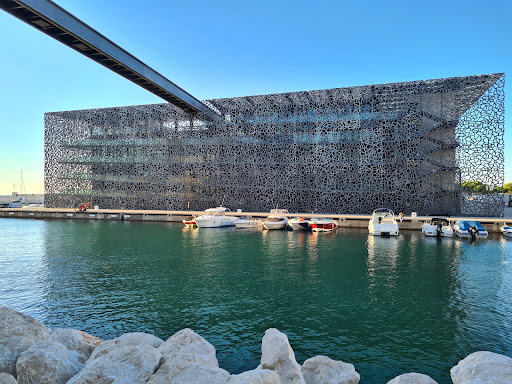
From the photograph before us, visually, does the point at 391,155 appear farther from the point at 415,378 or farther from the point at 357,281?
the point at 415,378

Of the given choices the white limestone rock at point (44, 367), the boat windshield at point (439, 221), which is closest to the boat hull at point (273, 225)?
the boat windshield at point (439, 221)

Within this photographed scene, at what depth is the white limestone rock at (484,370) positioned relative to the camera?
476 centimetres

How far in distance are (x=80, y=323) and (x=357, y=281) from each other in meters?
10.5

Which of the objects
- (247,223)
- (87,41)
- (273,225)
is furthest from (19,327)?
(247,223)

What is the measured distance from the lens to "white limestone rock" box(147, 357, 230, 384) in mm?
4992

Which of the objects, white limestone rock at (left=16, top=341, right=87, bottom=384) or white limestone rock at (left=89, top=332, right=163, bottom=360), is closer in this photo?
white limestone rock at (left=16, top=341, right=87, bottom=384)

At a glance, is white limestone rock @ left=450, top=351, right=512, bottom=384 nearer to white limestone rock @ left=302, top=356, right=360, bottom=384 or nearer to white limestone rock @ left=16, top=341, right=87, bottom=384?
white limestone rock @ left=302, top=356, right=360, bottom=384

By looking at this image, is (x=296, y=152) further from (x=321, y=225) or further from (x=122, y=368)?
(x=122, y=368)

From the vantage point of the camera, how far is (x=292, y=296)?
505 inches

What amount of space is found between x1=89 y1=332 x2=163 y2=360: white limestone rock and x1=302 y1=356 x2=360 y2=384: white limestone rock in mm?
2808

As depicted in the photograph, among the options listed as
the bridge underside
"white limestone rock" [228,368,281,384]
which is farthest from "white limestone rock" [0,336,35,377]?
the bridge underside

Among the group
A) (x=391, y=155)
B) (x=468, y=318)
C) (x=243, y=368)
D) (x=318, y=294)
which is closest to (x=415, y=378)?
(x=243, y=368)

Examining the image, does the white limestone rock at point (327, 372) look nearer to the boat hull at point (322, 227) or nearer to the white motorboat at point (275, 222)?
the boat hull at point (322, 227)

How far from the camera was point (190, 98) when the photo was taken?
42469mm
